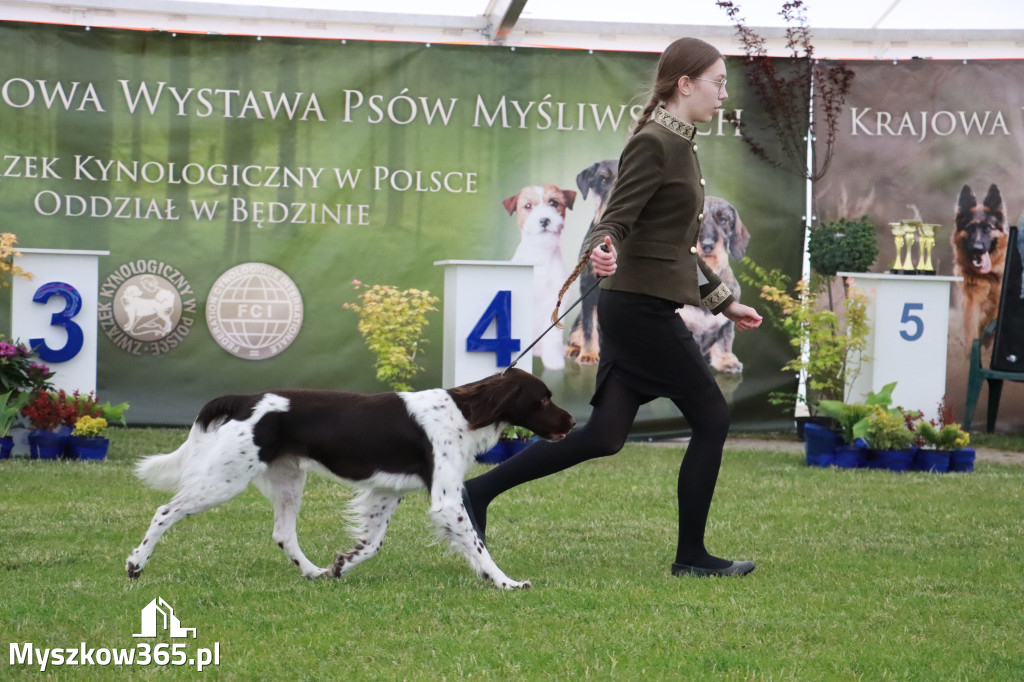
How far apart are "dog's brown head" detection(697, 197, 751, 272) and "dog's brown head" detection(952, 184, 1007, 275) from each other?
1.69 metres

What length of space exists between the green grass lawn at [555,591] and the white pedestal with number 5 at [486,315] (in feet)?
6.10

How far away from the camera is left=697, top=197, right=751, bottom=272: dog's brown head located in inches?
392

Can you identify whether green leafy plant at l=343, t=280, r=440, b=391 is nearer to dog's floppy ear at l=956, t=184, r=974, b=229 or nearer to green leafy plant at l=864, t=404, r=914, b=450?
green leafy plant at l=864, t=404, r=914, b=450

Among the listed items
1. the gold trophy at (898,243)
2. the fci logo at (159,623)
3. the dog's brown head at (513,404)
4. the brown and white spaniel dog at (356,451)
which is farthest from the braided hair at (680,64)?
the gold trophy at (898,243)

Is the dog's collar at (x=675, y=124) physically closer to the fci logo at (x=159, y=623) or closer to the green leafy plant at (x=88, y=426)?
the fci logo at (x=159, y=623)

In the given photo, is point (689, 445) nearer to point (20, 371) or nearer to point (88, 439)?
point (88, 439)

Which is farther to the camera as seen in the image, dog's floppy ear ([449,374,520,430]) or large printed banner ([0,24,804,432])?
large printed banner ([0,24,804,432])

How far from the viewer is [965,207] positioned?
32.8 feet

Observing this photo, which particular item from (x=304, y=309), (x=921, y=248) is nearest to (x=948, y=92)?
(x=921, y=248)

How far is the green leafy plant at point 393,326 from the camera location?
880 cm

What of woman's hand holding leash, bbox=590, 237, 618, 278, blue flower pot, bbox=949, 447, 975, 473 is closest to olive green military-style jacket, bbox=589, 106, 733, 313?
woman's hand holding leash, bbox=590, 237, 618, 278

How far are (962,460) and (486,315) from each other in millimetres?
3119

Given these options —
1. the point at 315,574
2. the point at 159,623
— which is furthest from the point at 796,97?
the point at 159,623

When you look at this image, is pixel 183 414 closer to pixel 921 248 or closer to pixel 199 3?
pixel 199 3
